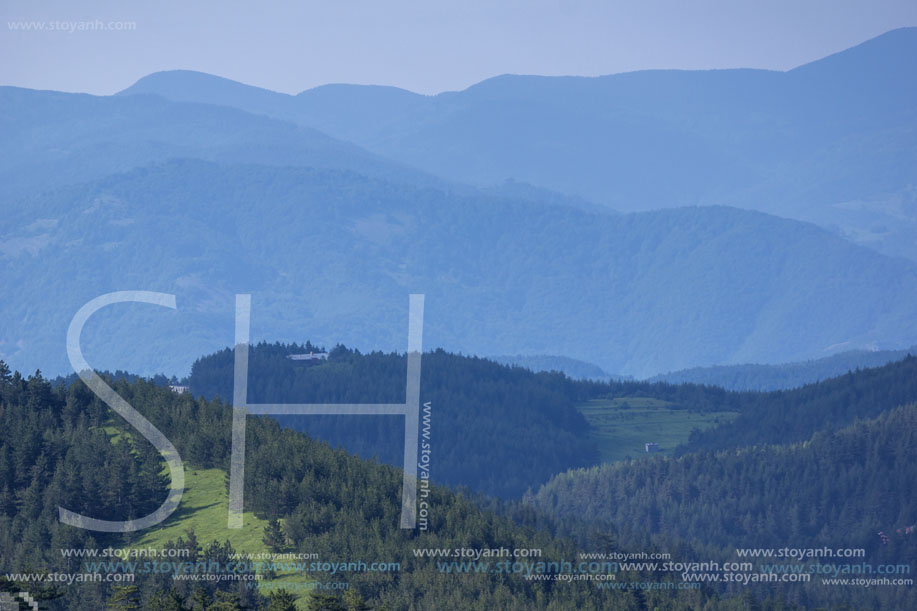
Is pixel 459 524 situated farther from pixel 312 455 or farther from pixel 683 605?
pixel 683 605

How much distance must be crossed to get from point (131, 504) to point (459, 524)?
30.3 meters

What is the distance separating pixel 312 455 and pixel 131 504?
20565 mm

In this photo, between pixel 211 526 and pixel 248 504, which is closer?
pixel 211 526

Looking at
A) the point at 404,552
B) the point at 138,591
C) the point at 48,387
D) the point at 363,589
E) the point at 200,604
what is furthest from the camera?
the point at 48,387

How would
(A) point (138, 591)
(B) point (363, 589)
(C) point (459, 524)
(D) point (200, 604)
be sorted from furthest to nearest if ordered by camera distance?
(C) point (459, 524)
(B) point (363, 589)
(A) point (138, 591)
(D) point (200, 604)

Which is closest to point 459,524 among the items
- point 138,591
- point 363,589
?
point 363,589

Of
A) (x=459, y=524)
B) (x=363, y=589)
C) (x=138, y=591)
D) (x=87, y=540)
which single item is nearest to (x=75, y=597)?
(x=138, y=591)

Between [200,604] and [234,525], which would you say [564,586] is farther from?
[200,604]

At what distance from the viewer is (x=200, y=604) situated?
98688mm

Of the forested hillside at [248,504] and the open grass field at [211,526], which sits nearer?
the open grass field at [211,526]

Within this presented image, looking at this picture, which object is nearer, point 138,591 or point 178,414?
point 138,591

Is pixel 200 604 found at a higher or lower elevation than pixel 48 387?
lower

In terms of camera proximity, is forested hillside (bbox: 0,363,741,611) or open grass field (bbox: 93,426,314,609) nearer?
open grass field (bbox: 93,426,314,609)

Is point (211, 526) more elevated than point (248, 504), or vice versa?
point (248, 504)
